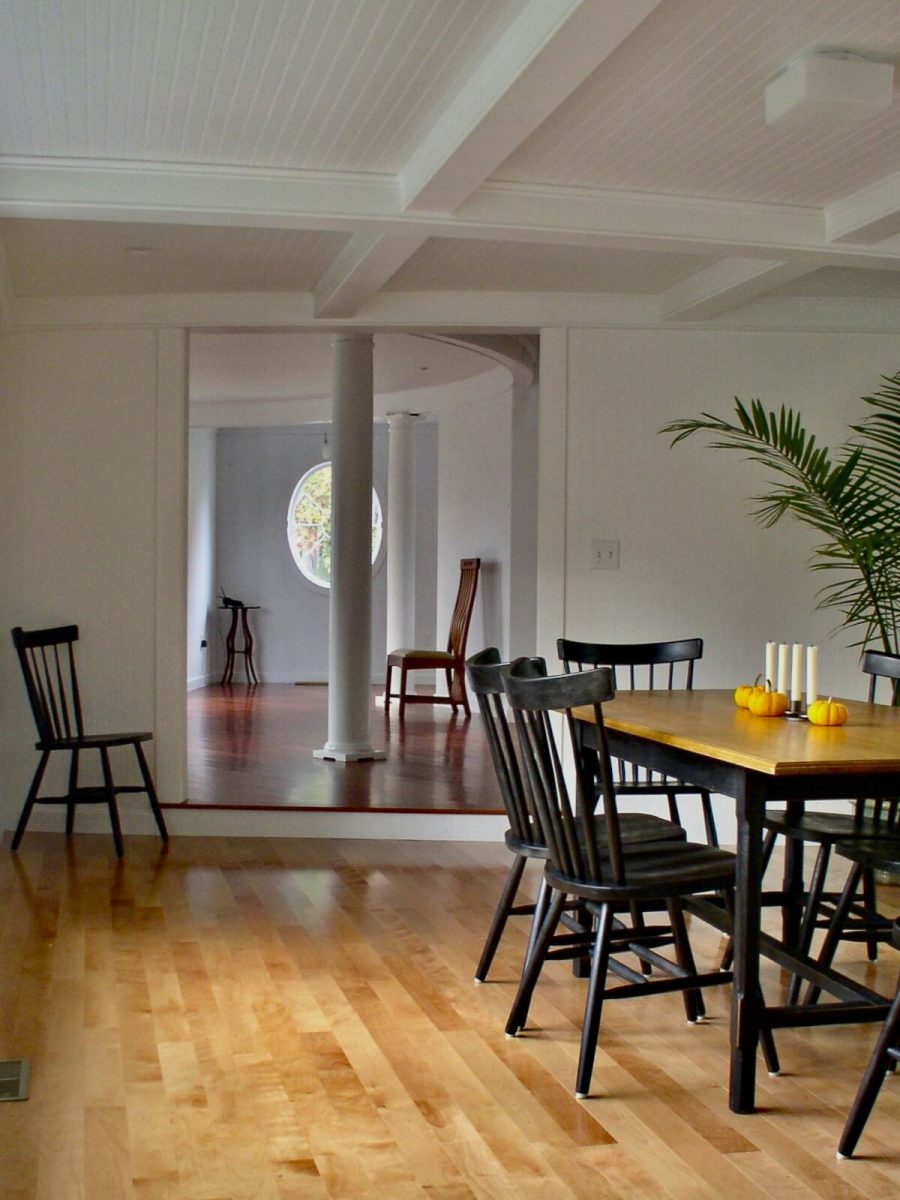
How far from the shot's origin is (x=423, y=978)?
363 centimetres

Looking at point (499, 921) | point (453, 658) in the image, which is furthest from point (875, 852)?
point (453, 658)

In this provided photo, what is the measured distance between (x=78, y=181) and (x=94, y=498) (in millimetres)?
2110

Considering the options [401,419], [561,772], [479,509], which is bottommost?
[561,772]

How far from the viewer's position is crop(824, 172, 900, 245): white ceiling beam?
420 centimetres

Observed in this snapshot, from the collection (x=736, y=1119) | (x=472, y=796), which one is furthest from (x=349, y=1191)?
(x=472, y=796)

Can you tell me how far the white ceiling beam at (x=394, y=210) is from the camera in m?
3.93

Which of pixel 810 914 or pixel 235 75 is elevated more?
pixel 235 75

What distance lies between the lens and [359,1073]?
2.92 m

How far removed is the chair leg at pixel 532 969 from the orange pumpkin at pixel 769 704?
737 mm

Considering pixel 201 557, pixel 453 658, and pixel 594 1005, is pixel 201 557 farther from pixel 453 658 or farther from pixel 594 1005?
pixel 594 1005

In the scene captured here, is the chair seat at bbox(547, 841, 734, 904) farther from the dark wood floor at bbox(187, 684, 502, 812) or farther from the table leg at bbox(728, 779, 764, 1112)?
the dark wood floor at bbox(187, 684, 502, 812)

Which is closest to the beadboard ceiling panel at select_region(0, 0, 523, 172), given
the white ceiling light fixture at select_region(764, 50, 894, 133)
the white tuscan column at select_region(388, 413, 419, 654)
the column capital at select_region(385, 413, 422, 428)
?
the white ceiling light fixture at select_region(764, 50, 894, 133)

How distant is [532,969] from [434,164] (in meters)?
2.25

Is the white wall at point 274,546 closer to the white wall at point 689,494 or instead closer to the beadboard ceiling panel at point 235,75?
the white wall at point 689,494
